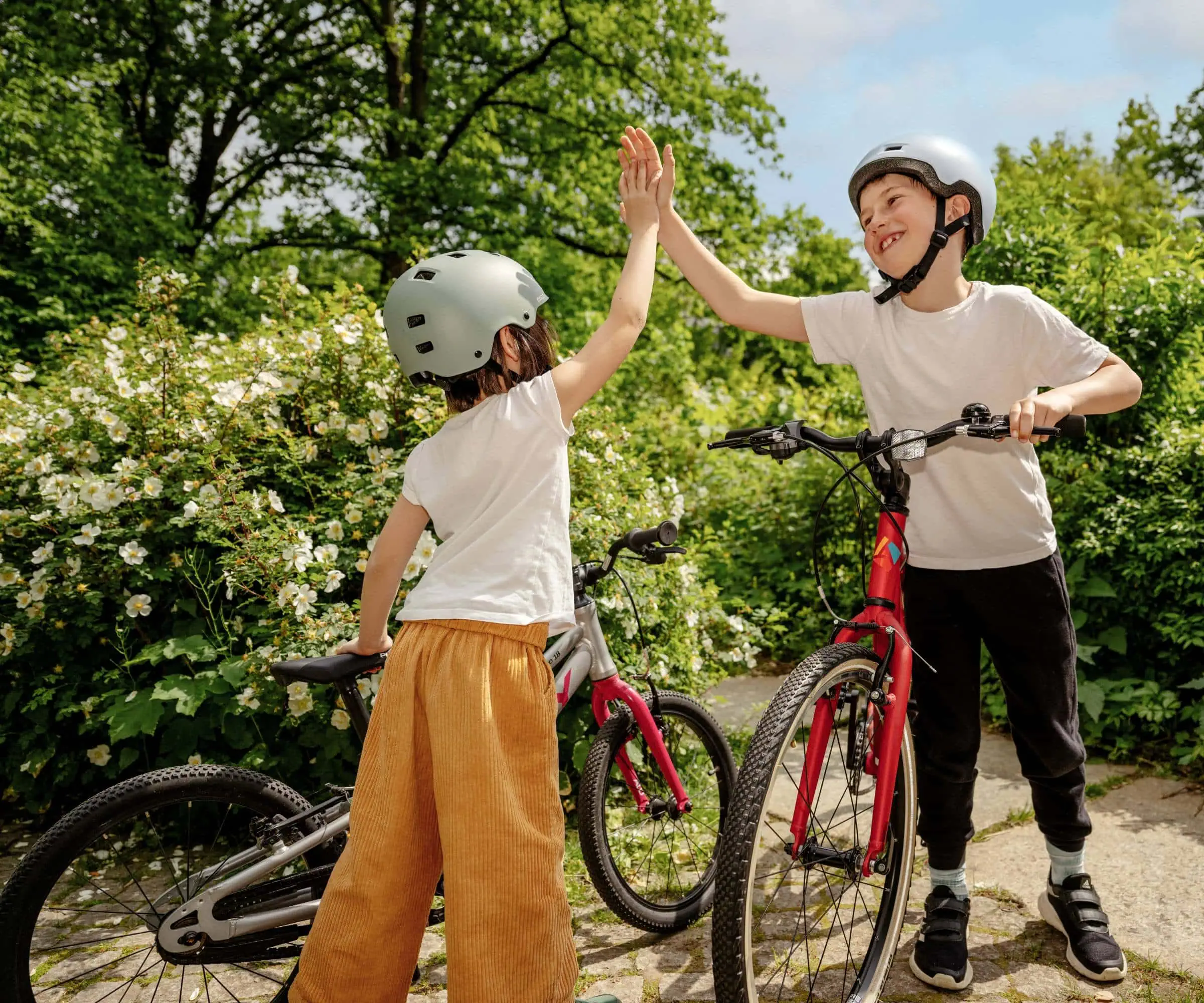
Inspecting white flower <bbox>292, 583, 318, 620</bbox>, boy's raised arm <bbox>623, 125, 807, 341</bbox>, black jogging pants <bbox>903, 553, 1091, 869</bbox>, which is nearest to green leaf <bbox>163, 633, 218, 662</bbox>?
white flower <bbox>292, 583, 318, 620</bbox>

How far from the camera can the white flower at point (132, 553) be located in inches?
140

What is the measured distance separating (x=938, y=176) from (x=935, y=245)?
0.18m

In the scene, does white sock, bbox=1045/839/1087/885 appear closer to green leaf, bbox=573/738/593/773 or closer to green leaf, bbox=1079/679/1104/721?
green leaf, bbox=573/738/593/773

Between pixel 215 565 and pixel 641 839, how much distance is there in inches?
79.4

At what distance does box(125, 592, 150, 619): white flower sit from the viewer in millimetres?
3547

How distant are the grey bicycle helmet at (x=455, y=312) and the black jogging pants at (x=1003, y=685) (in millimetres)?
1383

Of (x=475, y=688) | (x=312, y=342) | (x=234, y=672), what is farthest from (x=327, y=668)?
(x=312, y=342)

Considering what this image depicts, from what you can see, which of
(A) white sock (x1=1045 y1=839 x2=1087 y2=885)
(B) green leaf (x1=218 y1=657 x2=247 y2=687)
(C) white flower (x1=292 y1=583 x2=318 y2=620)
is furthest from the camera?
(B) green leaf (x1=218 y1=657 x2=247 y2=687)

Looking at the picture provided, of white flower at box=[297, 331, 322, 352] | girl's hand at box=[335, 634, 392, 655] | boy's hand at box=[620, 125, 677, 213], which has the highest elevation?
white flower at box=[297, 331, 322, 352]

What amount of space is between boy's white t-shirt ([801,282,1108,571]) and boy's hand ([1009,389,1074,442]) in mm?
314

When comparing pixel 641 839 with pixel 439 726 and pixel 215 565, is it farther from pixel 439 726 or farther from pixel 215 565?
pixel 215 565

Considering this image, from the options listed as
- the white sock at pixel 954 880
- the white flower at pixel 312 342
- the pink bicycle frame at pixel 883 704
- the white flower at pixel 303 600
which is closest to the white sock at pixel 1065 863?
the white sock at pixel 954 880

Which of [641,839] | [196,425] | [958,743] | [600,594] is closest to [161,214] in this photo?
[196,425]

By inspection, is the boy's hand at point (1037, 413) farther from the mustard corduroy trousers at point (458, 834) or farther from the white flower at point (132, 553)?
the white flower at point (132, 553)
